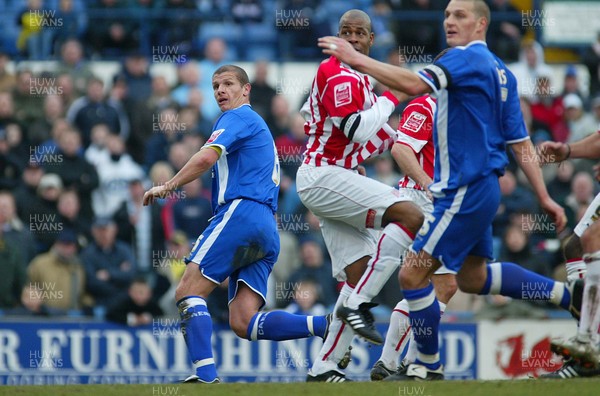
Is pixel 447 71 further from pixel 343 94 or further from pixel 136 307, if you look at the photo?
pixel 136 307

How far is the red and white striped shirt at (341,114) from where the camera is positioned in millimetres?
8117

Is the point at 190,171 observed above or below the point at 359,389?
above

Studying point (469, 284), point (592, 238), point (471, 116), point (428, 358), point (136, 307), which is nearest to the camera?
point (471, 116)

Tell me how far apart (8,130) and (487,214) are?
8.62 meters

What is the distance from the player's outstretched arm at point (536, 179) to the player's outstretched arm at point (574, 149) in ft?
1.08

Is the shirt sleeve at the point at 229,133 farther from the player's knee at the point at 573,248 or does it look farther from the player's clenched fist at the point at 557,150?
the player's knee at the point at 573,248

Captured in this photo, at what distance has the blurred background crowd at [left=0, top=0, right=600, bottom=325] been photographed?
43.3 ft

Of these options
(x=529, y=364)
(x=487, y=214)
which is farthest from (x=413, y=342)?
(x=529, y=364)

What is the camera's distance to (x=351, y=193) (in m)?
8.26

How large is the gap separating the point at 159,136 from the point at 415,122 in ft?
21.9

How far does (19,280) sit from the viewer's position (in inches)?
521

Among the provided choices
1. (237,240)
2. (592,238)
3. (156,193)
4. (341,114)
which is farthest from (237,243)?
(592,238)

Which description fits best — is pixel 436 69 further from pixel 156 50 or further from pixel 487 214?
pixel 156 50

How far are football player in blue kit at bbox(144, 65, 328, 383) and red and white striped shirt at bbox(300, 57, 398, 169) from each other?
0.46 m
